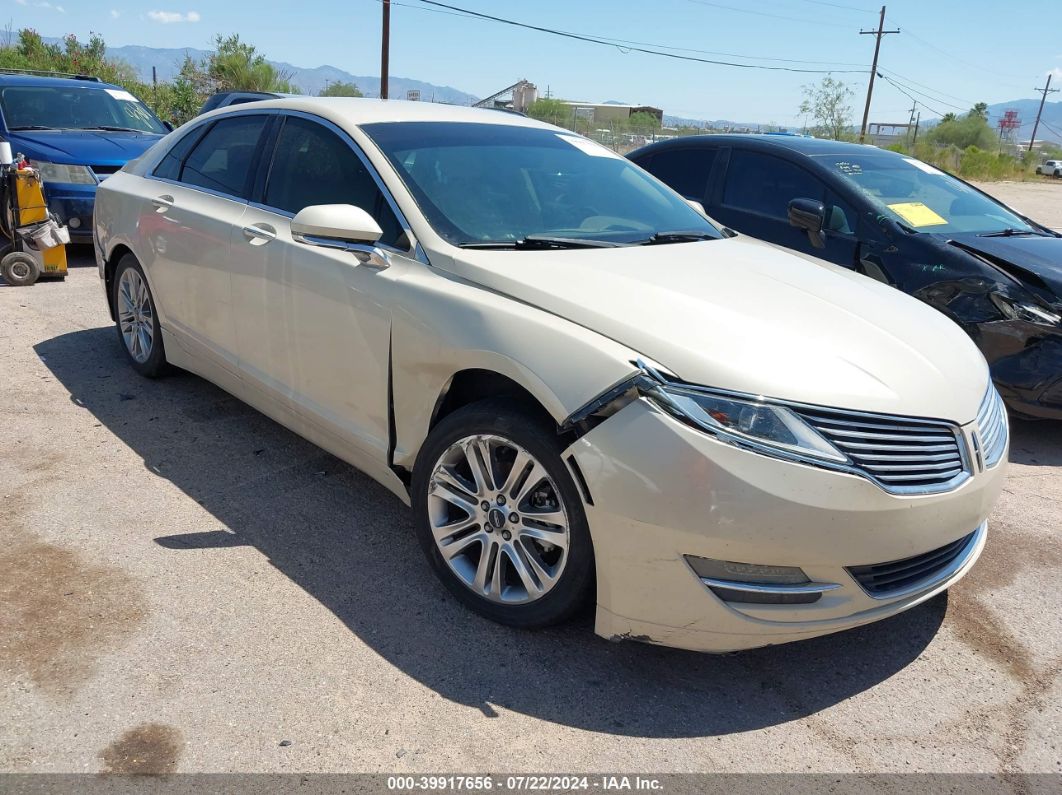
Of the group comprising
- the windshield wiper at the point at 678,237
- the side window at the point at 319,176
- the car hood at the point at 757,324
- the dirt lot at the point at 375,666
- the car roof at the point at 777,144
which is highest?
the car roof at the point at 777,144

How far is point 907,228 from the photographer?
5.46 m

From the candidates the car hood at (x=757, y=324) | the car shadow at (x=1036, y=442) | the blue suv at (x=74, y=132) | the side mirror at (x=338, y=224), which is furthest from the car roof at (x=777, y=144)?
the blue suv at (x=74, y=132)

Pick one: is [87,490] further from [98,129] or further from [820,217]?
[98,129]

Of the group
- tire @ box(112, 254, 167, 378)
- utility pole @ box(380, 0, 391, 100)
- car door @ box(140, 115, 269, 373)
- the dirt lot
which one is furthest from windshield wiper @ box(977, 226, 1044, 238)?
utility pole @ box(380, 0, 391, 100)

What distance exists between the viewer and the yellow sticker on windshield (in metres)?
5.57

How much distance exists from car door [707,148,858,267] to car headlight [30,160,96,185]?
19.9ft

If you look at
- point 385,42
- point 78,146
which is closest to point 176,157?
point 78,146

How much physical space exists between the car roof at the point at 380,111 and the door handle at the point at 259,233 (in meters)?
0.55

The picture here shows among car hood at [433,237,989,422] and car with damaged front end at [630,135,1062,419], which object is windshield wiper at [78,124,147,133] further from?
car hood at [433,237,989,422]

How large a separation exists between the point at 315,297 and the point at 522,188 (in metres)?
0.96

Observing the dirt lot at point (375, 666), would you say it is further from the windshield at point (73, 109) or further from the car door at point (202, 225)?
the windshield at point (73, 109)

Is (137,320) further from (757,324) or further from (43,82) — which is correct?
(43,82)

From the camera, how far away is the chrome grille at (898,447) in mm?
2482

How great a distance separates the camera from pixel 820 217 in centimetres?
540
